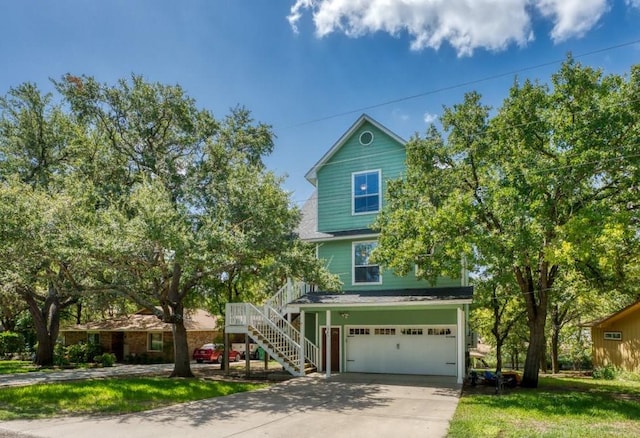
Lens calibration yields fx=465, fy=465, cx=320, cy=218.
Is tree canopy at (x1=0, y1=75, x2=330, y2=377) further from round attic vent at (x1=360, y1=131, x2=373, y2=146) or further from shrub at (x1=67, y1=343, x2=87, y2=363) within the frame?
shrub at (x1=67, y1=343, x2=87, y2=363)

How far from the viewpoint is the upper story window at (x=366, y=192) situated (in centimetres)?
2005

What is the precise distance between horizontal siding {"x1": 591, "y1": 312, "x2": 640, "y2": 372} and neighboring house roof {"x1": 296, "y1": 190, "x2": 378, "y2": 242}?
620 inches

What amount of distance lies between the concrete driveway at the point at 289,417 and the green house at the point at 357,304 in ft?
10.8

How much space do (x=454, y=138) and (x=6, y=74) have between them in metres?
19.4

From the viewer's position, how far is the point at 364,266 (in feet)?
65.0

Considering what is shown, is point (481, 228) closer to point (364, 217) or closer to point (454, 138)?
point (454, 138)

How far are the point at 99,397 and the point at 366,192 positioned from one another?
12.7 meters

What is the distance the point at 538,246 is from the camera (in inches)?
498

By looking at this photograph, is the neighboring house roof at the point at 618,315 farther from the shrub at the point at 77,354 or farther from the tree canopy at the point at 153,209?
the shrub at the point at 77,354

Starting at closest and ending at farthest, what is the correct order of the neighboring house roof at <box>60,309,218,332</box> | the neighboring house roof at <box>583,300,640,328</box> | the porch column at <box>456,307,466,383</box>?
1. the porch column at <box>456,307,466,383</box>
2. the neighboring house roof at <box>583,300,640,328</box>
3. the neighboring house roof at <box>60,309,218,332</box>

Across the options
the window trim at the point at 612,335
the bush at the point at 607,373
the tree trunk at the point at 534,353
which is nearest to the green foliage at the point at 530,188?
the tree trunk at the point at 534,353

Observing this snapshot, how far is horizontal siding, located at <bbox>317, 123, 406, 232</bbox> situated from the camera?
65.6ft

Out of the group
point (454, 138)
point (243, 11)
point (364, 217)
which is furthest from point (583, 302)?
point (243, 11)

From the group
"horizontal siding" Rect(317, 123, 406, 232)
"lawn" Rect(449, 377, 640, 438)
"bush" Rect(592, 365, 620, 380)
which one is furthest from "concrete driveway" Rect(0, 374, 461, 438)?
"bush" Rect(592, 365, 620, 380)
